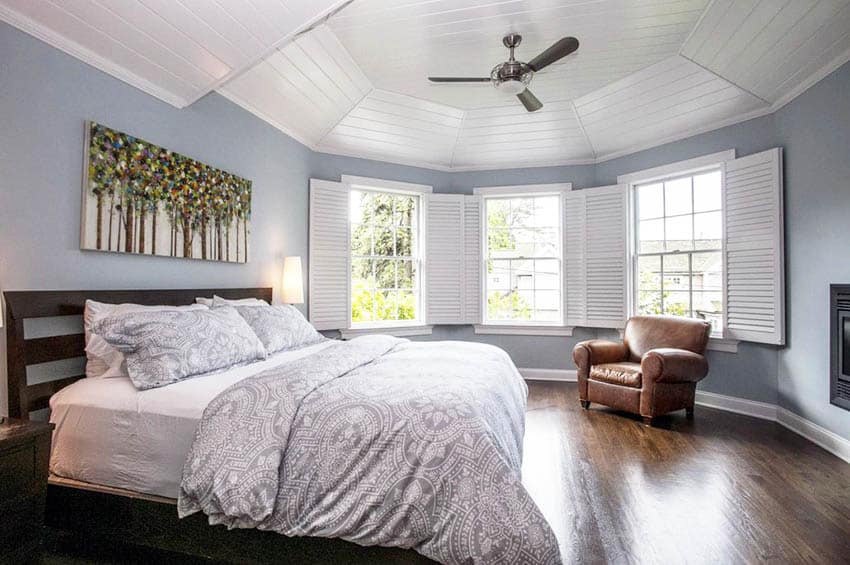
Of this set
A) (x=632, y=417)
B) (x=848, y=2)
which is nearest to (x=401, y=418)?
(x=632, y=417)

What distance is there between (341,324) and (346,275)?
53 centimetres

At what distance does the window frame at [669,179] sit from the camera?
3.99 m

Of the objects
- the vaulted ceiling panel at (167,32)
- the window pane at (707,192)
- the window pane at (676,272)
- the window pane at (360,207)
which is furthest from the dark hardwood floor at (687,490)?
the vaulted ceiling panel at (167,32)

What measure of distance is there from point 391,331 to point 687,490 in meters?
3.15

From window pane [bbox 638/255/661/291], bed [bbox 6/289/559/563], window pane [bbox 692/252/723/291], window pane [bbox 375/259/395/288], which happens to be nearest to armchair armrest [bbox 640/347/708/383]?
window pane [bbox 692/252/723/291]

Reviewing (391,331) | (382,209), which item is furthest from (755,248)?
(382,209)

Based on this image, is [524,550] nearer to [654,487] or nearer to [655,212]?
[654,487]

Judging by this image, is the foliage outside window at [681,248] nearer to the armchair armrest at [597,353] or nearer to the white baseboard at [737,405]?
the white baseboard at [737,405]

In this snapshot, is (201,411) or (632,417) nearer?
(201,411)

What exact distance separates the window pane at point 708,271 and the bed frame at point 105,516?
3.94m

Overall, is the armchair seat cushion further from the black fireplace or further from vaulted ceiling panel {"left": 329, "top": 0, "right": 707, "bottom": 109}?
vaulted ceiling panel {"left": 329, "top": 0, "right": 707, "bottom": 109}

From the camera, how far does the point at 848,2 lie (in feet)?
8.46

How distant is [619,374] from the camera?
12.4 feet

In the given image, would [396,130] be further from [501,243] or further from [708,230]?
[708,230]
